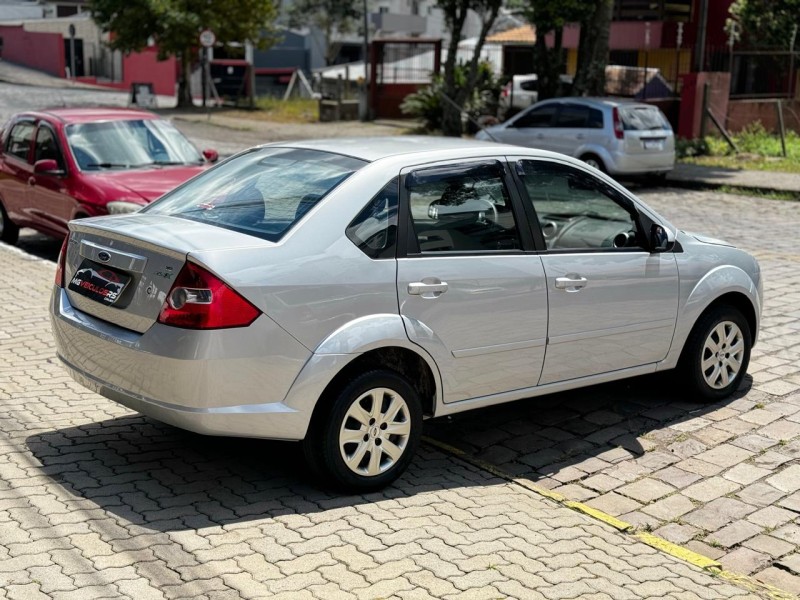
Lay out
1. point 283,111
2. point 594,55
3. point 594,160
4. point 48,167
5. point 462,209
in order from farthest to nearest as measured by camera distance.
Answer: point 283,111, point 594,55, point 594,160, point 48,167, point 462,209

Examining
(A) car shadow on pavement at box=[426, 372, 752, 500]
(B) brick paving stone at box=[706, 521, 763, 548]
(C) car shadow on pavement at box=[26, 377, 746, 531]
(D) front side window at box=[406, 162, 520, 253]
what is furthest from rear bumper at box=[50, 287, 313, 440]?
(B) brick paving stone at box=[706, 521, 763, 548]

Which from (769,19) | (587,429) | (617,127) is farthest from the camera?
(769,19)

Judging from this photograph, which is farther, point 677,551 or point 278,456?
point 278,456

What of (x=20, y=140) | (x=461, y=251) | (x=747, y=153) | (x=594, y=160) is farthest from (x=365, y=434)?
(x=747, y=153)

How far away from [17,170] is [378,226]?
26.8 ft

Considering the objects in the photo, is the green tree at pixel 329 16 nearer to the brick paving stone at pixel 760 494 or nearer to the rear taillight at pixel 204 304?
the brick paving stone at pixel 760 494

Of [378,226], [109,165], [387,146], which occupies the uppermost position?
[387,146]

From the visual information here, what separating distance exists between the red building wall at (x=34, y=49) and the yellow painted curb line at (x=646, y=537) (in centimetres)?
5386

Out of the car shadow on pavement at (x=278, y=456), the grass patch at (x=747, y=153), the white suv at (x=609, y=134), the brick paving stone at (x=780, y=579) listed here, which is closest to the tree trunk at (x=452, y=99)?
the grass patch at (x=747, y=153)

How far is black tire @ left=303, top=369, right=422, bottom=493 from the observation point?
5156mm

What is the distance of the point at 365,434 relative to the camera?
5273 mm

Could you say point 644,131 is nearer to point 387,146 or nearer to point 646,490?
point 387,146

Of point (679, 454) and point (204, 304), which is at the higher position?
point (204, 304)

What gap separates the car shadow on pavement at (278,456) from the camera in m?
5.18
